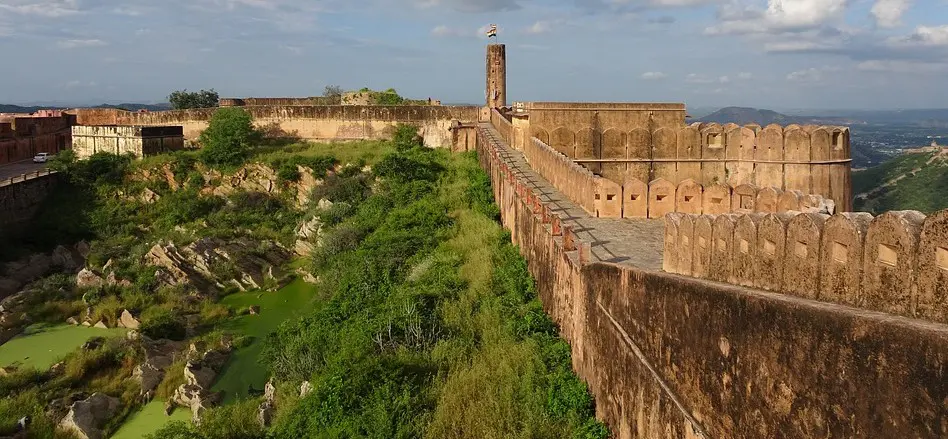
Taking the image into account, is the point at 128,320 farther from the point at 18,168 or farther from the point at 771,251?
the point at 771,251

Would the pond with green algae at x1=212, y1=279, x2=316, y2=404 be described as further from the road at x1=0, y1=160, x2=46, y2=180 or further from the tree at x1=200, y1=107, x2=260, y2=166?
the road at x1=0, y1=160, x2=46, y2=180

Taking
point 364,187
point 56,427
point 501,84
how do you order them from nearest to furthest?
point 56,427
point 364,187
point 501,84

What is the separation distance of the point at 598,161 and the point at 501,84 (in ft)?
39.1

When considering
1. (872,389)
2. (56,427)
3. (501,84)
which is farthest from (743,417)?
(501,84)

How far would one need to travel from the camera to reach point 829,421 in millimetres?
3279

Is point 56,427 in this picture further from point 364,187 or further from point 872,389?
point 364,187

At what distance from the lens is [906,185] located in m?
26.5

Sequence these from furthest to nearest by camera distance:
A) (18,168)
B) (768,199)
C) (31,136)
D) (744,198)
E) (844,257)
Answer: (31,136)
(18,168)
(744,198)
(768,199)
(844,257)

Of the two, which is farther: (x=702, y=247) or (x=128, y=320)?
(x=128, y=320)

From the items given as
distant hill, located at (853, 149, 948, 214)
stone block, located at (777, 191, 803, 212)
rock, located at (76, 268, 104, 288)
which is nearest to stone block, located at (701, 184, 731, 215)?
stone block, located at (777, 191, 803, 212)

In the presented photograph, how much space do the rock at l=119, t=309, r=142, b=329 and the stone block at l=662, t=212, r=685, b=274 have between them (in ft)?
43.1

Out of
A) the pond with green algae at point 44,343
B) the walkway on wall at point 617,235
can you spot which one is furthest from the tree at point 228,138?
the walkway on wall at point 617,235

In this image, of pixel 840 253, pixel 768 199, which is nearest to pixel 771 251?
pixel 840 253

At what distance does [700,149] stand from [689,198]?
715 centimetres
